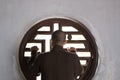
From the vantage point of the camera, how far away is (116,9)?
11.0ft

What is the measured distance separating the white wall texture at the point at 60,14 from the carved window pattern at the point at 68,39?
63 millimetres

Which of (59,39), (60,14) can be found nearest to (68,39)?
(60,14)

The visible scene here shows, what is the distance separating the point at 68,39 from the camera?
10.9ft

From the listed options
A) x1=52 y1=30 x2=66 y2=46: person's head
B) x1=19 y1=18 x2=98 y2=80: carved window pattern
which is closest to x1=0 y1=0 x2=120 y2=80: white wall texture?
x1=19 y1=18 x2=98 y2=80: carved window pattern

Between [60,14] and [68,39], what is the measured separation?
0.95ft

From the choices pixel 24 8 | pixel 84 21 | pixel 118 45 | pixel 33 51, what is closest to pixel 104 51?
pixel 118 45

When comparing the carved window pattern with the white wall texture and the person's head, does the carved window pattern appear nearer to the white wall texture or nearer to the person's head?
the white wall texture

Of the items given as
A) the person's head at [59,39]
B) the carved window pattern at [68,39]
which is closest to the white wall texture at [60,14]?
the carved window pattern at [68,39]

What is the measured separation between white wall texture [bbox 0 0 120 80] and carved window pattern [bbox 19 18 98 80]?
0.21 feet

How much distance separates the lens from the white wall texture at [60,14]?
3318 millimetres

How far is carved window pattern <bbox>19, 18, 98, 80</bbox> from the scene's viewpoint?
3291mm

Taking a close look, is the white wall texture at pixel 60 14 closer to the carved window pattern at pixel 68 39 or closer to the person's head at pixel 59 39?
the carved window pattern at pixel 68 39

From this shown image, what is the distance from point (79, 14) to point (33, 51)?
0.65 metres

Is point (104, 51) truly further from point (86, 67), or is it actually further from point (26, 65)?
point (26, 65)
